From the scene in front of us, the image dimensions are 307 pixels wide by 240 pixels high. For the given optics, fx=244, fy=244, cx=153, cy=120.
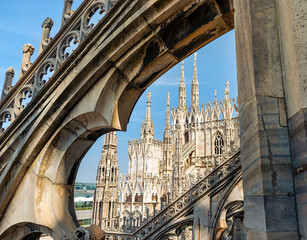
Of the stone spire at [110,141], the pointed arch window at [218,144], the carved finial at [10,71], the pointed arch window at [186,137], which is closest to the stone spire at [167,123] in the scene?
the pointed arch window at [186,137]

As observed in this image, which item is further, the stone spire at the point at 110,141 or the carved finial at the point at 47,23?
the stone spire at the point at 110,141

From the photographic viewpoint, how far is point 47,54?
3.34m

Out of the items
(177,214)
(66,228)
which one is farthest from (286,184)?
(177,214)

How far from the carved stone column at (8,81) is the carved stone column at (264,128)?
138 inches

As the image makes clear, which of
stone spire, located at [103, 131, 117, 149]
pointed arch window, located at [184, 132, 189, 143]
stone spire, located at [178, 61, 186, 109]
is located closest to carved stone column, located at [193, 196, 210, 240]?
stone spire, located at [103, 131, 117, 149]

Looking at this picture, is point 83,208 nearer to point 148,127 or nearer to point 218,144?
point 148,127

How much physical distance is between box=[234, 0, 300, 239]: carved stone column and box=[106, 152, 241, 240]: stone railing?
229 inches

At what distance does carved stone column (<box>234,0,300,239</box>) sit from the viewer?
3.93 feet

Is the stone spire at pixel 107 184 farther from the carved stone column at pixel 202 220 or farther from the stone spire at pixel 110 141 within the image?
the carved stone column at pixel 202 220

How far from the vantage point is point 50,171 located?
3.10 metres

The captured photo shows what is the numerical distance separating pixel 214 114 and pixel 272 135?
107 ft

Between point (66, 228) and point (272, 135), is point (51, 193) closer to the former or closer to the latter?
point (66, 228)

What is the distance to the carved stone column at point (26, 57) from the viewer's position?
3.67 m

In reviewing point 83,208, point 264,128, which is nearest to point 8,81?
point 264,128
